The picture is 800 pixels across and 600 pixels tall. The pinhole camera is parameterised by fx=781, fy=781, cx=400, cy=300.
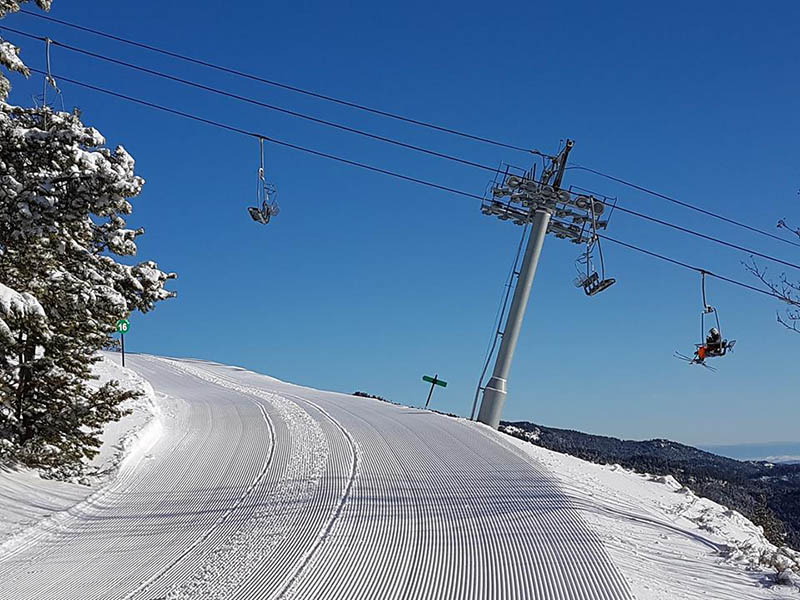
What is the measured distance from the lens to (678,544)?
9.96 meters

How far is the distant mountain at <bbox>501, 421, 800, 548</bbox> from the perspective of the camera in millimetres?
16145

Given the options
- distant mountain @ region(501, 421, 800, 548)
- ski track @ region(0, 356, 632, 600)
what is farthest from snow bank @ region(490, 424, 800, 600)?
distant mountain @ region(501, 421, 800, 548)

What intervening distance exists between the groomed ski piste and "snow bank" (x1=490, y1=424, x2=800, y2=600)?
4cm

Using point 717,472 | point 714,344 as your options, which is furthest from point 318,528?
point 717,472

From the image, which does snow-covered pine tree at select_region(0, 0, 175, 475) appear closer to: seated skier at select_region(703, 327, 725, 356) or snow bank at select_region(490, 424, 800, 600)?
snow bank at select_region(490, 424, 800, 600)

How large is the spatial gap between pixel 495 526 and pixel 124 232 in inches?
324

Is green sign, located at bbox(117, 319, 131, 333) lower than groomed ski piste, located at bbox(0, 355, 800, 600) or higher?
higher

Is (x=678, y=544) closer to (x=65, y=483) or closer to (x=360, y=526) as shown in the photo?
(x=360, y=526)

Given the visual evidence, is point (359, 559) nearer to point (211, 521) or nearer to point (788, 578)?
point (211, 521)

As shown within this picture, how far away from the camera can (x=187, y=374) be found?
105ft

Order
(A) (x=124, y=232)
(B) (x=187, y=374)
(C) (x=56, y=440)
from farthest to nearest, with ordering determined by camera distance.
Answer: (B) (x=187, y=374), (A) (x=124, y=232), (C) (x=56, y=440)

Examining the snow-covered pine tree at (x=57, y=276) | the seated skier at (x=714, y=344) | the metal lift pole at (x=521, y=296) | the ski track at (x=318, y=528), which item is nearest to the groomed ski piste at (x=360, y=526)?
the ski track at (x=318, y=528)

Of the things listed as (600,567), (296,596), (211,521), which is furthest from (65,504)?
(600,567)

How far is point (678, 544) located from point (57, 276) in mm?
9591
